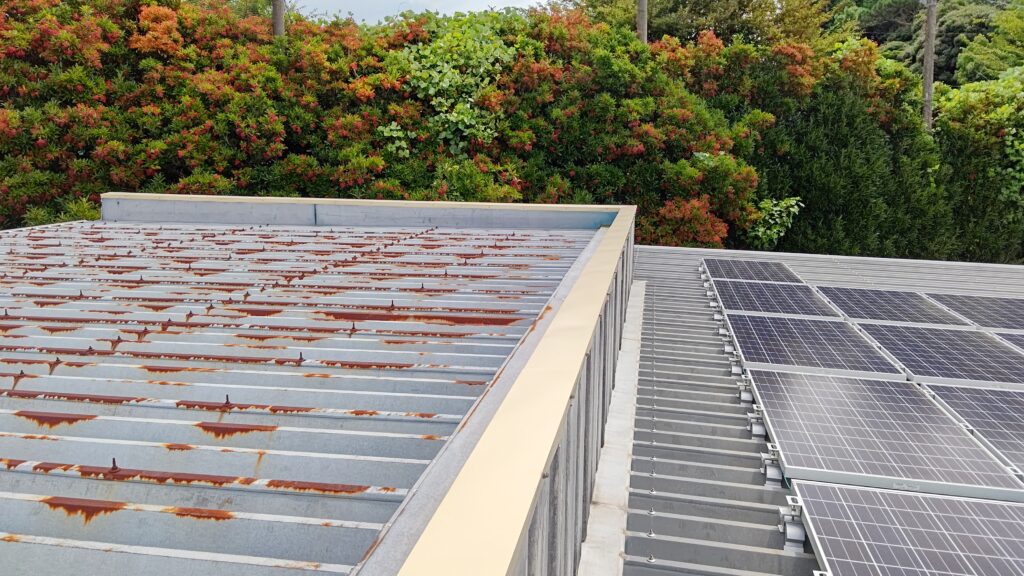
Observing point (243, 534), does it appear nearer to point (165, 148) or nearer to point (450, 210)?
point (450, 210)

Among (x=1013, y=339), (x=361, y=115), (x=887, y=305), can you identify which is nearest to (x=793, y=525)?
(x=1013, y=339)

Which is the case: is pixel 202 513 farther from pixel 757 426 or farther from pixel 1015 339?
pixel 1015 339

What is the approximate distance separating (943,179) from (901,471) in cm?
1849

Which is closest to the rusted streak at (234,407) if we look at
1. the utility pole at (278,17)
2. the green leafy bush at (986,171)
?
the utility pole at (278,17)

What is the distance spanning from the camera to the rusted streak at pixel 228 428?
3.08 m

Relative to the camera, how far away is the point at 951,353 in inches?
214

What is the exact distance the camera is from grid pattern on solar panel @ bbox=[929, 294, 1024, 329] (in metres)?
6.43

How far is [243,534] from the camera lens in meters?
2.38

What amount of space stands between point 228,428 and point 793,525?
273 cm

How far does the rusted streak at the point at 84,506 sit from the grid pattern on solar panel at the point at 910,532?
9.20 ft

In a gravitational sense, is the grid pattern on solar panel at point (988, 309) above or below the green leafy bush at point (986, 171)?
below

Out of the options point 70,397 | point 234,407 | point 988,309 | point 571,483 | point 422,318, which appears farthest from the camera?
point 988,309

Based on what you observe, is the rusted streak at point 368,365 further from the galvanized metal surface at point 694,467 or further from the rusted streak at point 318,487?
the galvanized metal surface at point 694,467

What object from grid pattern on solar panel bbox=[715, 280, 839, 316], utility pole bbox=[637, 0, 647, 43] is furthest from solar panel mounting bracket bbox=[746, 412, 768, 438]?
utility pole bbox=[637, 0, 647, 43]
